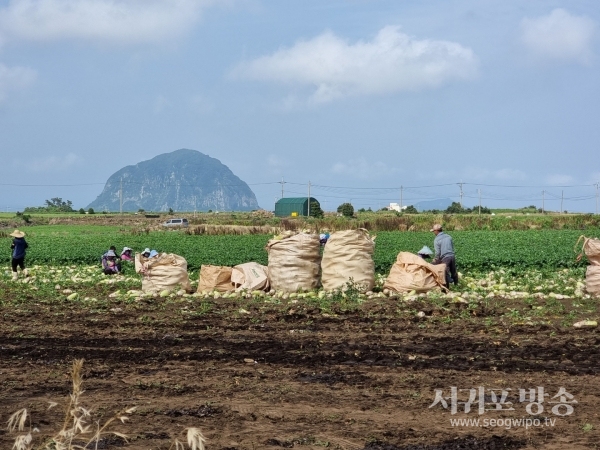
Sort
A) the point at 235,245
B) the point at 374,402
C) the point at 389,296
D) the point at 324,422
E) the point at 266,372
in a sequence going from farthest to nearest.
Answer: the point at 235,245, the point at 389,296, the point at 266,372, the point at 374,402, the point at 324,422

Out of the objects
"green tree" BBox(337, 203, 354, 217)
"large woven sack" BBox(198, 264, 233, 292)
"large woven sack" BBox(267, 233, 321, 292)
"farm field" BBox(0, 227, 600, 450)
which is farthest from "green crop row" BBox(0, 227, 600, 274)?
"green tree" BBox(337, 203, 354, 217)

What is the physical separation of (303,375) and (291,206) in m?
77.0

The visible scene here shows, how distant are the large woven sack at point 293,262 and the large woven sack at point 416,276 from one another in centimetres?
160

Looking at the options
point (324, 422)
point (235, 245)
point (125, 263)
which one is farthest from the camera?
point (235, 245)

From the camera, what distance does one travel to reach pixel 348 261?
14.8 meters

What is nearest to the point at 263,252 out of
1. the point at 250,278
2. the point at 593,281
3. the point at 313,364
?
the point at 250,278

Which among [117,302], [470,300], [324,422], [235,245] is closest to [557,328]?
[470,300]

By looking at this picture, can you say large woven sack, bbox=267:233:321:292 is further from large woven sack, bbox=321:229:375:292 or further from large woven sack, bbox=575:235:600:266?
large woven sack, bbox=575:235:600:266

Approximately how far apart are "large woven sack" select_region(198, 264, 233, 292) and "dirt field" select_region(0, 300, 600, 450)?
3.14 meters

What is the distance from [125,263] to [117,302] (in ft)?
25.1

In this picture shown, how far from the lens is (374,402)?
6.84 meters

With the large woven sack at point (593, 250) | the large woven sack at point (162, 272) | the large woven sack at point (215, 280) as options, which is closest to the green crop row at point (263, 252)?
the large woven sack at point (162, 272)

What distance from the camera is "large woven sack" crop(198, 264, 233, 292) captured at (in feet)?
52.1

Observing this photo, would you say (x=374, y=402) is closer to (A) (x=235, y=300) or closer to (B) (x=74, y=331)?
(B) (x=74, y=331)
